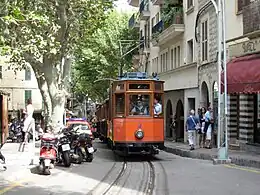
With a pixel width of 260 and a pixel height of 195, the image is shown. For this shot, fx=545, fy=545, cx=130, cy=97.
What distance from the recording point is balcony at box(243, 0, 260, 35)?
64.0 feet

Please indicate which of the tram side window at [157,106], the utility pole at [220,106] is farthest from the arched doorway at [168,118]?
the utility pole at [220,106]

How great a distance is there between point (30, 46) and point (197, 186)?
6809 mm

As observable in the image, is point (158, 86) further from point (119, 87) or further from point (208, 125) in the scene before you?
point (208, 125)

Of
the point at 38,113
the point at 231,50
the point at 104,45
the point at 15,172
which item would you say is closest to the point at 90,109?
the point at 38,113

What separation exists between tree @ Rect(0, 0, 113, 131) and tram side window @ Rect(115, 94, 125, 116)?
287cm

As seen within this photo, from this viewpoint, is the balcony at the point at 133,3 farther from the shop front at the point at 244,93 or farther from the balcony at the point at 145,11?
the shop front at the point at 244,93

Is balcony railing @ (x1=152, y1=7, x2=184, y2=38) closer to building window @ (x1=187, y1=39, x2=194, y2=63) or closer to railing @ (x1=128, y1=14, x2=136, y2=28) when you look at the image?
building window @ (x1=187, y1=39, x2=194, y2=63)

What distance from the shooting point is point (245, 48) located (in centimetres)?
2131

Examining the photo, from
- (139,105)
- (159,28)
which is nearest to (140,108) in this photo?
(139,105)

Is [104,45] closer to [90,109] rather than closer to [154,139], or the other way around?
[154,139]

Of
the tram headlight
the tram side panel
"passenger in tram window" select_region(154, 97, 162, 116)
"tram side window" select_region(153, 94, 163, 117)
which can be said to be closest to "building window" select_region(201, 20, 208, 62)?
"tram side window" select_region(153, 94, 163, 117)

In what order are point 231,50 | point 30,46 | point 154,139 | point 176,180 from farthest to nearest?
point 231,50 → point 154,139 → point 30,46 → point 176,180

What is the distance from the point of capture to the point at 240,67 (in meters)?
20.4

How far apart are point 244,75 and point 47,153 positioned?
810cm
